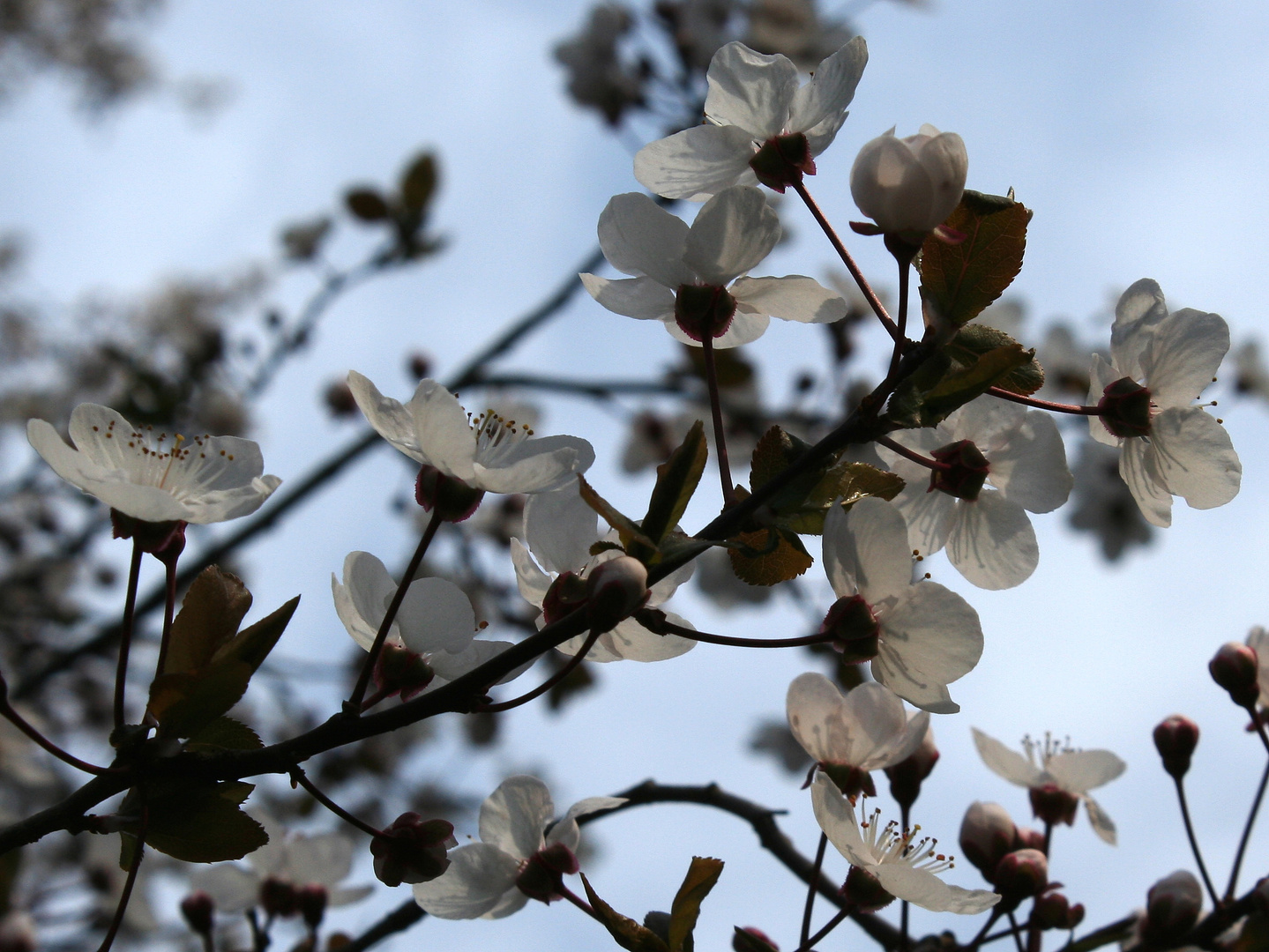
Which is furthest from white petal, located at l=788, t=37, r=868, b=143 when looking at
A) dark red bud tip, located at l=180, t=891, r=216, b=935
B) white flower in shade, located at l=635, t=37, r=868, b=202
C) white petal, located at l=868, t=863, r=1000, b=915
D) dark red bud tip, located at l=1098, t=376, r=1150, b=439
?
dark red bud tip, located at l=180, t=891, r=216, b=935

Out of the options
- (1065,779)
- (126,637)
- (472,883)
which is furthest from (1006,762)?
(126,637)

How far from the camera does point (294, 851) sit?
1.33 metres

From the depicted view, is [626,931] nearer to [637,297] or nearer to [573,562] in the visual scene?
[573,562]

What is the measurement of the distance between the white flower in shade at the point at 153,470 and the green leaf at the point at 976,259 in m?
0.54

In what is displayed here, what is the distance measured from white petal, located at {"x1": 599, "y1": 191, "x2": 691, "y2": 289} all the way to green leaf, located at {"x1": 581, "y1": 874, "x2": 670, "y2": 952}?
516 millimetres

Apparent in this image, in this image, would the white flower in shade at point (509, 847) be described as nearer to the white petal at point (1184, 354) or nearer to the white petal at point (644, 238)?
the white petal at point (644, 238)

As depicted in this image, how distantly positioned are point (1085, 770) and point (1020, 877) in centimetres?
28

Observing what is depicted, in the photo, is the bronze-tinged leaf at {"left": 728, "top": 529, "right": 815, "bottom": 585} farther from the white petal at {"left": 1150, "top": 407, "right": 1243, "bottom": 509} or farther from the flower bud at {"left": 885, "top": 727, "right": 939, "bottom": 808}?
the flower bud at {"left": 885, "top": 727, "right": 939, "bottom": 808}

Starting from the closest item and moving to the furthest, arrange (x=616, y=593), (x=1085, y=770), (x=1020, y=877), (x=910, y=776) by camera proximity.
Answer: (x=616, y=593) → (x=1020, y=877) → (x=910, y=776) → (x=1085, y=770)

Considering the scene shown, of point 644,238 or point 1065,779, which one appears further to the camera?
point 1065,779

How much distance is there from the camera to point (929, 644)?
2.56 feet

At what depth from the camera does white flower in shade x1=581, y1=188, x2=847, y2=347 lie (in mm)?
797

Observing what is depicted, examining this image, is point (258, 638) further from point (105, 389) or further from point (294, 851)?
point (105, 389)

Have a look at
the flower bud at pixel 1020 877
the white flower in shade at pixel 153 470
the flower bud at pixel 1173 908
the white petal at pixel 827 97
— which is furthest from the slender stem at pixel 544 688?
the flower bud at pixel 1173 908
